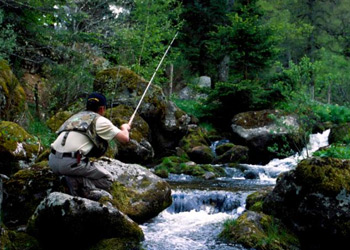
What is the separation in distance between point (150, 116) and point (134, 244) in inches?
390

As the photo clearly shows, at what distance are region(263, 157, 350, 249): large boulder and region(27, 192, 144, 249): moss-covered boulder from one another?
2780mm

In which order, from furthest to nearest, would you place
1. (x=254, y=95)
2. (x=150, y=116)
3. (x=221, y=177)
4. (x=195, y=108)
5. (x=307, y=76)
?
(x=195, y=108)
(x=254, y=95)
(x=150, y=116)
(x=221, y=177)
(x=307, y=76)

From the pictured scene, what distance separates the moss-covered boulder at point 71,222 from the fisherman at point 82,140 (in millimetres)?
385

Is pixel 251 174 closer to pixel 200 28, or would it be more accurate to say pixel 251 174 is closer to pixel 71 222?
pixel 71 222

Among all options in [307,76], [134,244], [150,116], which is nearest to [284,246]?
[134,244]

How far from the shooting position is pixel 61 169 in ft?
16.5

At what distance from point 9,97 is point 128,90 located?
5307 mm

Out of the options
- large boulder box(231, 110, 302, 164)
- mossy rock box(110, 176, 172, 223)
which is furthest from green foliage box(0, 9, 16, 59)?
large boulder box(231, 110, 302, 164)

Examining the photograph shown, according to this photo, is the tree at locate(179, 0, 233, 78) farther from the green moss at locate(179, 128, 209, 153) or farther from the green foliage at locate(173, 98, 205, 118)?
the green moss at locate(179, 128, 209, 153)

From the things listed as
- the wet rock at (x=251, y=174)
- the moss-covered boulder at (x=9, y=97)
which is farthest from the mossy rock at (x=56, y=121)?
the wet rock at (x=251, y=174)

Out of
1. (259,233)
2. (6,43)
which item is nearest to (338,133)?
(259,233)

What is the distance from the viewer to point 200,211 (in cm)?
815

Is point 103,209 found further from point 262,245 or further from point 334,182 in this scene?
point 334,182

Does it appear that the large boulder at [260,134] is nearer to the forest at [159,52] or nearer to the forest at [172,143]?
the forest at [172,143]
